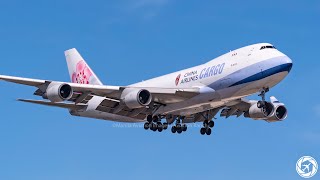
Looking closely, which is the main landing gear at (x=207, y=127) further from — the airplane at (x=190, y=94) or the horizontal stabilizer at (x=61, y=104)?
the horizontal stabilizer at (x=61, y=104)

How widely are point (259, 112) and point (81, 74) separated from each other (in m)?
18.8

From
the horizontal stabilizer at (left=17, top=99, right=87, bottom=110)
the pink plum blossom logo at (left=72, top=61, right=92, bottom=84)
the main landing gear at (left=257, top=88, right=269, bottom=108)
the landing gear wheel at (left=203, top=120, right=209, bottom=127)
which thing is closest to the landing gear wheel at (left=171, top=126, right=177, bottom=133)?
the landing gear wheel at (left=203, top=120, right=209, bottom=127)

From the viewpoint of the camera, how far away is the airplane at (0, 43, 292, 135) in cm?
5728

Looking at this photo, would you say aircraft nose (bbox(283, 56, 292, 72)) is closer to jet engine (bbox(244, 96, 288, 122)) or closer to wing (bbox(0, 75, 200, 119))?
wing (bbox(0, 75, 200, 119))

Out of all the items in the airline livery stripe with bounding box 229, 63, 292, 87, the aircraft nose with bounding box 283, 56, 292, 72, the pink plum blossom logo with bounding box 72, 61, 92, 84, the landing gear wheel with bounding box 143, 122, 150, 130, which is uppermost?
the pink plum blossom logo with bounding box 72, 61, 92, 84

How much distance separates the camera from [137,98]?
58.9m

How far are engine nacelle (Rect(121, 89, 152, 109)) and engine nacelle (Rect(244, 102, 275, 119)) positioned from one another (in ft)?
32.0

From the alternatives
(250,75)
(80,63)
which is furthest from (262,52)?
(80,63)

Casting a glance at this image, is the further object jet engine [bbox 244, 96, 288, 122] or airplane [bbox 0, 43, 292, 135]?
jet engine [bbox 244, 96, 288, 122]

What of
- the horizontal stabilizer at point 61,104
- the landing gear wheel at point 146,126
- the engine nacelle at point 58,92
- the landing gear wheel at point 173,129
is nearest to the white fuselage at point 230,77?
the landing gear wheel at point 146,126

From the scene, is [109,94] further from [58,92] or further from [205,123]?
[205,123]

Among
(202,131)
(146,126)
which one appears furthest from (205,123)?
(146,126)

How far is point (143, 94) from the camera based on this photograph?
59.7 metres

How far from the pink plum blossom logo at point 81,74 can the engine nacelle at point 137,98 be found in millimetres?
13897
